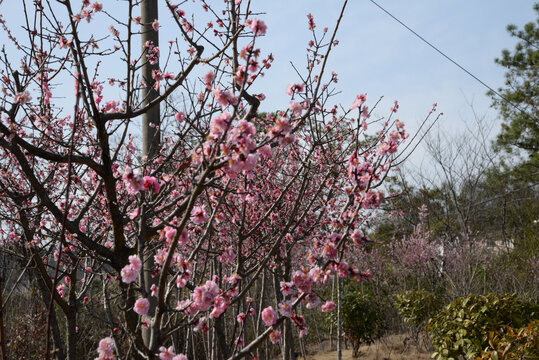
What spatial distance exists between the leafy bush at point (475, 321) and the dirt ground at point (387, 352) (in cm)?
297

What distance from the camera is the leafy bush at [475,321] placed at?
4.75 meters

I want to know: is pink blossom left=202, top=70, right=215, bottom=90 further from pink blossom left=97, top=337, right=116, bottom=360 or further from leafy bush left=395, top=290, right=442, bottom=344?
leafy bush left=395, top=290, right=442, bottom=344

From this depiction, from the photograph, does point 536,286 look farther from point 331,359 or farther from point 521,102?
point 521,102

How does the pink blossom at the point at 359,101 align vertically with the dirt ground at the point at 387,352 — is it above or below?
above

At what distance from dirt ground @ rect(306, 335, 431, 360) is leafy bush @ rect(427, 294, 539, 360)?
9.74 ft

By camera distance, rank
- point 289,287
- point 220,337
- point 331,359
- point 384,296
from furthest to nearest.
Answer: point 384,296
point 331,359
point 220,337
point 289,287

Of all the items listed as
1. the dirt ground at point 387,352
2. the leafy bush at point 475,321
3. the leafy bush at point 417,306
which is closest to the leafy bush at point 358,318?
the dirt ground at point 387,352

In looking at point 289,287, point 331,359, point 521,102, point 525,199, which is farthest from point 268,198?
point 525,199

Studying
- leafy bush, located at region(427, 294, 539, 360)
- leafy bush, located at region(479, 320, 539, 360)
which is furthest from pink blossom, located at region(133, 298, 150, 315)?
leafy bush, located at region(427, 294, 539, 360)

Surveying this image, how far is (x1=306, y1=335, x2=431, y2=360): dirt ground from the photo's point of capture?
7.97 metres

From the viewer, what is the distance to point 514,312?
4.99 m

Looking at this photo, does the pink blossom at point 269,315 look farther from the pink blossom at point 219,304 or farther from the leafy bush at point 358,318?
the leafy bush at point 358,318

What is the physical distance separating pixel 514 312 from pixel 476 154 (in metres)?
8.85

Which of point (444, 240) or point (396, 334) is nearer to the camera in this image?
point (396, 334)
